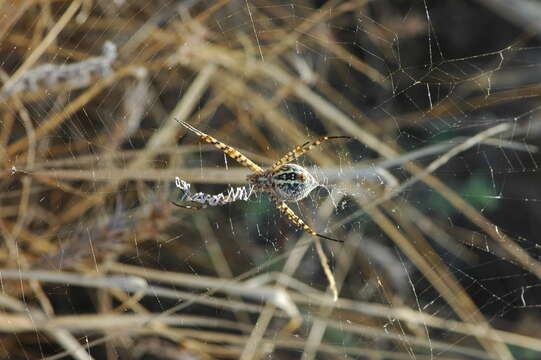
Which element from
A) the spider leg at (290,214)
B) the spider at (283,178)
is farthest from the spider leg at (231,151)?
the spider leg at (290,214)

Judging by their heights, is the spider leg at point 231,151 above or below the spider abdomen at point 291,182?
above

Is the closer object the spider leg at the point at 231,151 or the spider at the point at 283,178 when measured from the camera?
the spider at the point at 283,178

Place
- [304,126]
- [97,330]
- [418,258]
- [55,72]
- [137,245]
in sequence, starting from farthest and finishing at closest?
1. [304,126]
2. [418,258]
3. [137,245]
4. [97,330]
5. [55,72]

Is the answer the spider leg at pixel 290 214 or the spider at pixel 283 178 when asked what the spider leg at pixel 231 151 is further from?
the spider leg at pixel 290 214

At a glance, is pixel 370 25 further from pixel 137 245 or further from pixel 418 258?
pixel 137 245

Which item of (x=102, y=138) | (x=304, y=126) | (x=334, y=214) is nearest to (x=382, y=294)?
(x=334, y=214)

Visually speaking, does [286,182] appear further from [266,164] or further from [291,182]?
[266,164]

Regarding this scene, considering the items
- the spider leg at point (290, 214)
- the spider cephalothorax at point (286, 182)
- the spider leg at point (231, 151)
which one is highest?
the spider leg at point (231, 151)
